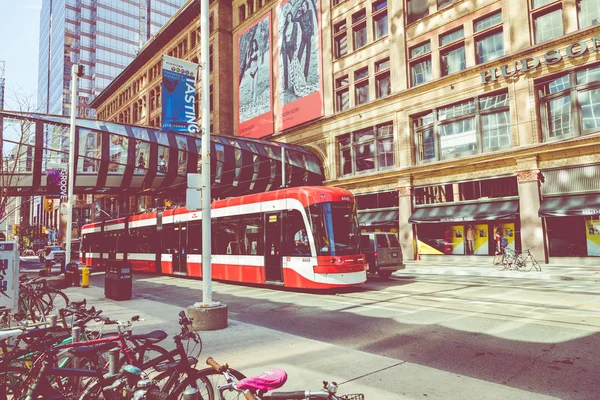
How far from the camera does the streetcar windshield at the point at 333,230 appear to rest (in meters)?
13.8

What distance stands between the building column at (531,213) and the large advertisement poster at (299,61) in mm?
18270

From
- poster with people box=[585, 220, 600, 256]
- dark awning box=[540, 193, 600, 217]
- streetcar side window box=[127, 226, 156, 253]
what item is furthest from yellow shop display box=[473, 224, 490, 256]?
streetcar side window box=[127, 226, 156, 253]

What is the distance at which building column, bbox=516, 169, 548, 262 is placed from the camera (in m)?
23.1

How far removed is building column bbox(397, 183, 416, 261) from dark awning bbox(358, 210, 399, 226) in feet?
2.66

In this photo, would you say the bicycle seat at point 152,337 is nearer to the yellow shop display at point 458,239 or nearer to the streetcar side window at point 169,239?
the streetcar side window at point 169,239

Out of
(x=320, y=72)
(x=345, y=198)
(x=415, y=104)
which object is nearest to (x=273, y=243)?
(x=345, y=198)

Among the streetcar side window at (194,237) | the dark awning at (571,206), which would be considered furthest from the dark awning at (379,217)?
the streetcar side window at (194,237)

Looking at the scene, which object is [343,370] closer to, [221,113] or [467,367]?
[467,367]

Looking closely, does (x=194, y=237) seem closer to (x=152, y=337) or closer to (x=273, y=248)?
(x=273, y=248)

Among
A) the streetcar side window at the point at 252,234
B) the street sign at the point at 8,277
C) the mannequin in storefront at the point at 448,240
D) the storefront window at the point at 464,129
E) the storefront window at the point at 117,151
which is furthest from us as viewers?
the storefront window at the point at 117,151

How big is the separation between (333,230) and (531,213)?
14934 millimetres

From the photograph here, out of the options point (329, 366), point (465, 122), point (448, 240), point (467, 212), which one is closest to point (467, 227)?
point (467, 212)

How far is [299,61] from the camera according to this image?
128 feet

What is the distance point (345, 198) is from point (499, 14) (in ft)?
64.6
